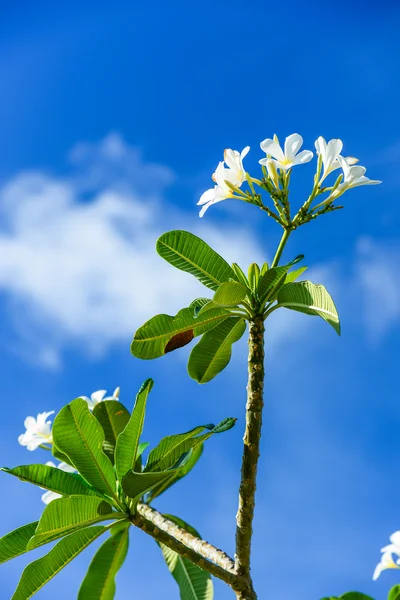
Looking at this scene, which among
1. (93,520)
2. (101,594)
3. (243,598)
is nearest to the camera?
(243,598)

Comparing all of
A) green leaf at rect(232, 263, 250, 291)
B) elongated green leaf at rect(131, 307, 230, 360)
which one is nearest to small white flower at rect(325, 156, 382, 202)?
green leaf at rect(232, 263, 250, 291)

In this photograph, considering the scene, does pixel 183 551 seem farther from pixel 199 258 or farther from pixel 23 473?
pixel 199 258

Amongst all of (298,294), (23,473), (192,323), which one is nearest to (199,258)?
(192,323)

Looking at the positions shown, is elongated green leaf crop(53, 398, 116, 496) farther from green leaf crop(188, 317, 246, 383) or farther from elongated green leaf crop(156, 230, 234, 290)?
elongated green leaf crop(156, 230, 234, 290)

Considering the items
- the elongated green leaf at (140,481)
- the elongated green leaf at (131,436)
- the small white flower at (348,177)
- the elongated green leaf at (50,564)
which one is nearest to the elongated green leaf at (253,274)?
the small white flower at (348,177)

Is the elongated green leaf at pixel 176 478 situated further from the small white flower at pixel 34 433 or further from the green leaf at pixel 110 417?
the small white flower at pixel 34 433

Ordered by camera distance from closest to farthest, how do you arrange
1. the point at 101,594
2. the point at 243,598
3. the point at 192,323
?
the point at 243,598 → the point at 192,323 → the point at 101,594
